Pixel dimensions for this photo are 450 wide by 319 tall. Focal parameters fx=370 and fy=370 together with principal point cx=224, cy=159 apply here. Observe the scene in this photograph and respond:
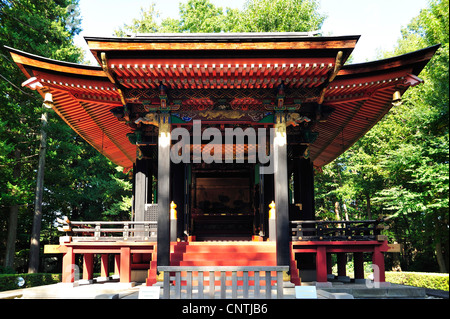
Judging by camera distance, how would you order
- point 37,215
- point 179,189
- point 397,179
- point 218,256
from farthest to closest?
1. point 37,215
2. point 397,179
3. point 179,189
4. point 218,256

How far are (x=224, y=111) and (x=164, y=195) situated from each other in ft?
9.19

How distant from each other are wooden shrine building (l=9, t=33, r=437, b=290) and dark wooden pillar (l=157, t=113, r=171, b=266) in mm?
26

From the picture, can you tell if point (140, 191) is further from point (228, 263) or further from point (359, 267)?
point (359, 267)

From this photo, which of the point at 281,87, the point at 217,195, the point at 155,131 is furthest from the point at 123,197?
the point at 281,87

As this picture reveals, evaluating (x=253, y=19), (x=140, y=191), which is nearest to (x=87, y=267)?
(x=140, y=191)

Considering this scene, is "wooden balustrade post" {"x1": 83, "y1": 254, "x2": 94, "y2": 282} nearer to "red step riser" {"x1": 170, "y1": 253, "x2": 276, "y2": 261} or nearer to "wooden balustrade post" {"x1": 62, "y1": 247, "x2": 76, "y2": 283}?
"wooden balustrade post" {"x1": 62, "y1": 247, "x2": 76, "y2": 283}

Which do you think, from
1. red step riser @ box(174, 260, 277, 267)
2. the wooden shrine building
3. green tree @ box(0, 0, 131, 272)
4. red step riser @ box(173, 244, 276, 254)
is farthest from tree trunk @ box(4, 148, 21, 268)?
red step riser @ box(174, 260, 277, 267)

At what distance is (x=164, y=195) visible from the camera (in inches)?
375

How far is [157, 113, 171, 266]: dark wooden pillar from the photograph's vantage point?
928 cm

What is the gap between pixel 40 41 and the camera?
22.4 m

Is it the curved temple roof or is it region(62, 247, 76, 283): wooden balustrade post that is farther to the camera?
region(62, 247, 76, 283): wooden balustrade post

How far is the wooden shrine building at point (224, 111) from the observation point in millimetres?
8578

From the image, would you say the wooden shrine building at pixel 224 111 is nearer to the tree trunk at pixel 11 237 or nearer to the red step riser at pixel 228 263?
the red step riser at pixel 228 263
